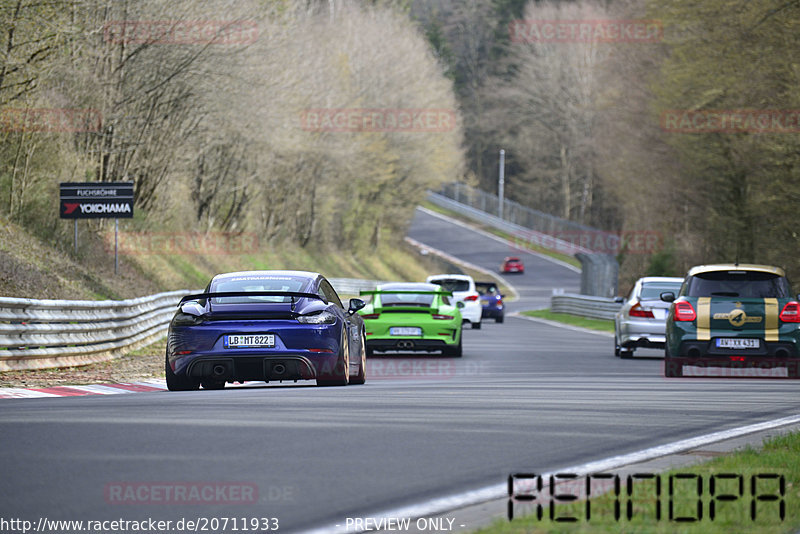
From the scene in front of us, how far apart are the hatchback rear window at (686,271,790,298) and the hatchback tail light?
262 millimetres

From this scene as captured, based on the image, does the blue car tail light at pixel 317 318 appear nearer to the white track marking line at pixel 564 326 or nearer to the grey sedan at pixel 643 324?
the grey sedan at pixel 643 324

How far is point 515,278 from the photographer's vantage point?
91812mm

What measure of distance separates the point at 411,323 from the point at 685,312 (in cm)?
556

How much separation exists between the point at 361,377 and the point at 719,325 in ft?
18.4

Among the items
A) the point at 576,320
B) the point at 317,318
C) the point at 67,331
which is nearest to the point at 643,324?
the point at 67,331

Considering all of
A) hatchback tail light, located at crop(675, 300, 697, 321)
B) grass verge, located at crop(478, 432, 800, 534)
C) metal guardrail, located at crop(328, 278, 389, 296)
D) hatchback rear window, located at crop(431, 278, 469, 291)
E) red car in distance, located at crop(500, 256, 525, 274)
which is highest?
red car in distance, located at crop(500, 256, 525, 274)

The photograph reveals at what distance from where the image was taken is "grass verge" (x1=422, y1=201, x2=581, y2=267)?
102963mm

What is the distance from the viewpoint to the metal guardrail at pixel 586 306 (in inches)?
1751

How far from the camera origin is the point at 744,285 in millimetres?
18828

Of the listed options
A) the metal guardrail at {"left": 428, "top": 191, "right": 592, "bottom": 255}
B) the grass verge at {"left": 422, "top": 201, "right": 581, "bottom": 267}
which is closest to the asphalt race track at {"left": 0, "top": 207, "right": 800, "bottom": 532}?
the grass verge at {"left": 422, "top": 201, "right": 581, "bottom": 267}

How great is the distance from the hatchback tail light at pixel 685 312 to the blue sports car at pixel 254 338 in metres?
6.27

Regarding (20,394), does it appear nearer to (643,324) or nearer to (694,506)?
(694,506)

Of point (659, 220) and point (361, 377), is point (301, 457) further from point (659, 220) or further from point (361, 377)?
point (659, 220)

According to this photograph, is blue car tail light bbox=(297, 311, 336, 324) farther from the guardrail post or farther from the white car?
the guardrail post
